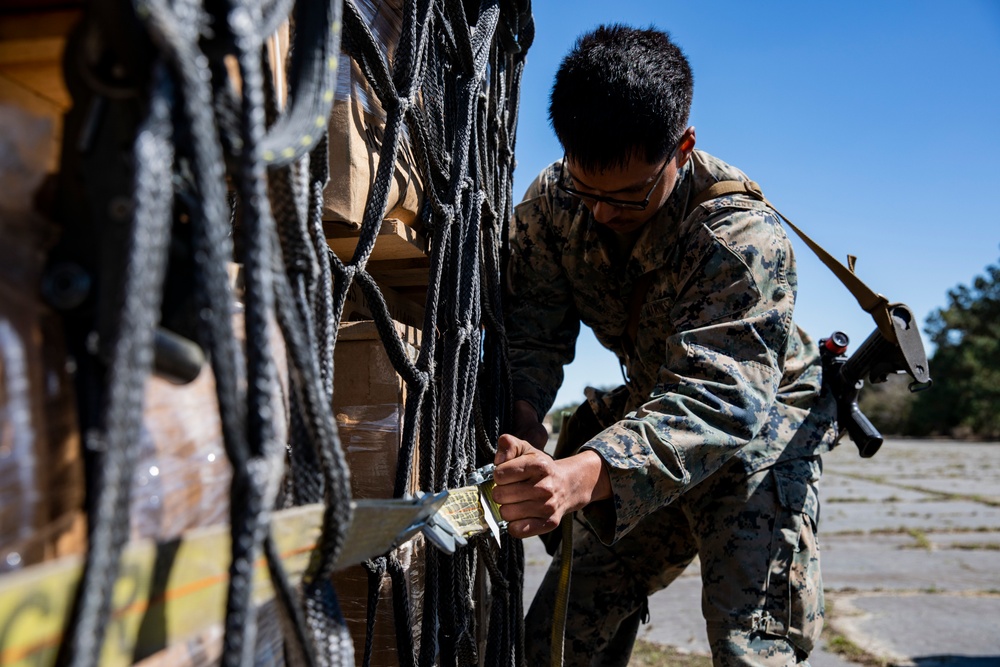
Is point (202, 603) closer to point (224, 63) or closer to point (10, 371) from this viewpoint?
point (10, 371)

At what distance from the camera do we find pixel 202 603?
570 millimetres

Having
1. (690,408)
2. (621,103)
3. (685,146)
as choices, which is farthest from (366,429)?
(685,146)

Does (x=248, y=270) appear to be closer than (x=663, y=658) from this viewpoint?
Yes

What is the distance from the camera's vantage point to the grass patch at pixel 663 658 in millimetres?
3305

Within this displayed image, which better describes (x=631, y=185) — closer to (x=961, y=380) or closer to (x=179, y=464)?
(x=179, y=464)

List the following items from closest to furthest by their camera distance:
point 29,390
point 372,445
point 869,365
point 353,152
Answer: point 29,390, point 353,152, point 372,445, point 869,365

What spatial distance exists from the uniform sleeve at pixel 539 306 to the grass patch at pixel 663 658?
1.56 metres

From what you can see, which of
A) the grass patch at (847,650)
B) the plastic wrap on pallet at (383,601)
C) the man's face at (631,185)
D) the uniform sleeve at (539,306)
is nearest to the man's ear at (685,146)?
the man's face at (631,185)

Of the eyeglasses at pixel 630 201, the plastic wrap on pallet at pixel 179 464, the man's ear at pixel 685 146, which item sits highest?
the man's ear at pixel 685 146

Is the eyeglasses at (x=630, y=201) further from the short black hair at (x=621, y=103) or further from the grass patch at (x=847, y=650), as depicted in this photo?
the grass patch at (x=847, y=650)

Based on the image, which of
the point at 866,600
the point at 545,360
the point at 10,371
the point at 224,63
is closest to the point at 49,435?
the point at 10,371

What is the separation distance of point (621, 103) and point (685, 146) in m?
0.23

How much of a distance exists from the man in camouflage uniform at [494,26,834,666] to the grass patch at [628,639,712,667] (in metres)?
1.06

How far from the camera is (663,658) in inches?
133
